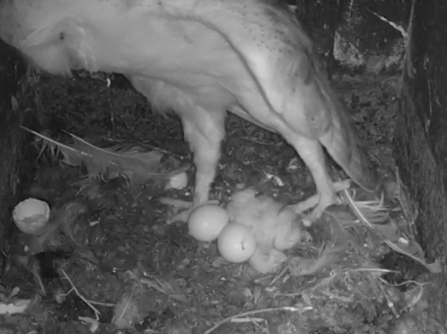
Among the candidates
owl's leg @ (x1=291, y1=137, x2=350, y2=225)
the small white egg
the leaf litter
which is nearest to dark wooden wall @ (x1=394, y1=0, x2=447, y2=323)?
the leaf litter

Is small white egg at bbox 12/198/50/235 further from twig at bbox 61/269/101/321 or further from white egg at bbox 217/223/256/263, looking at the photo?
white egg at bbox 217/223/256/263

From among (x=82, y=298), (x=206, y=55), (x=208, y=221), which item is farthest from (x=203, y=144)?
(x=82, y=298)

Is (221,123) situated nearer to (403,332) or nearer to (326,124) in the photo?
(326,124)

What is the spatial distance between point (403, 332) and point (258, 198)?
15.4 inches

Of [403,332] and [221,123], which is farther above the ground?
[221,123]

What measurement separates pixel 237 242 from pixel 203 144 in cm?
22

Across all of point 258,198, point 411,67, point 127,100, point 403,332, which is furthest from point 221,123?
point 403,332

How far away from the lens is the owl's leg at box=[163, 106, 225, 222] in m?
1.45

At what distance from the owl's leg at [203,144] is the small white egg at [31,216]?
0.83 ft

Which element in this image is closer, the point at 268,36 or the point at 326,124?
the point at 268,36

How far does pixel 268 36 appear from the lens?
3.88 ft

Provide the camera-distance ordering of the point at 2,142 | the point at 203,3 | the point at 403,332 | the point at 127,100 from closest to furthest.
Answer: the point at 203,3, the point at 403,332, the point at 2,142, the point at 127,100

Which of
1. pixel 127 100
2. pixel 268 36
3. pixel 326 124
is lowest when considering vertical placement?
pixel 127 100

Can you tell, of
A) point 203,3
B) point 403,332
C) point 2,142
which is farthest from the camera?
point 2,142
